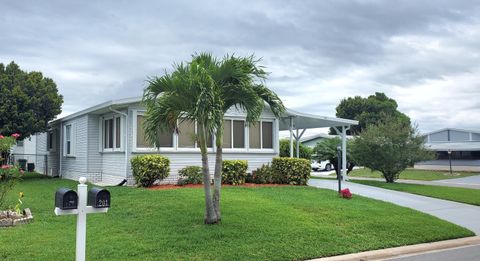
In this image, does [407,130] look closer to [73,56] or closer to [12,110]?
[73,56]

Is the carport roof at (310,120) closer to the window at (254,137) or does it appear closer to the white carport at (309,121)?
the white carport at (309,121)

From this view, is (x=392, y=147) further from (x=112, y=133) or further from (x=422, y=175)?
(x=422, y=175)

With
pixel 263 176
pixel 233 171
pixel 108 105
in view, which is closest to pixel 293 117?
pixel 263 176

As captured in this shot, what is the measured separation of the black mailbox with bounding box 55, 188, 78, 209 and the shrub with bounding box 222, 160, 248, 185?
1053 cm

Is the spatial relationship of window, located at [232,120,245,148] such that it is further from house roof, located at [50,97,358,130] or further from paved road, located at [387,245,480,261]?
paved road, located at [387,245,480,261]

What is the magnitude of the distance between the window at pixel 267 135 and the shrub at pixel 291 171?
4.97ft

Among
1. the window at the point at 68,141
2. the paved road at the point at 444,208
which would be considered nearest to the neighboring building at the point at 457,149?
the paved road at the point at 444,208

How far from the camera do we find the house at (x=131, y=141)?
51.9ft

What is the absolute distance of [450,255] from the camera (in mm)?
8039

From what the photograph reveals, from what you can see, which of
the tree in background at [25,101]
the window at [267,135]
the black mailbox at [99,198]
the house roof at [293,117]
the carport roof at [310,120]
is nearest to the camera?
→ the black mailbox at [99,198]

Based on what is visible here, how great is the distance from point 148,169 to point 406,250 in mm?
8768

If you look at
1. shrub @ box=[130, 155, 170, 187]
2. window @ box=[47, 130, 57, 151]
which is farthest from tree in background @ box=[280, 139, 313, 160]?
shrub @ box=[130, 155, 170, 187]

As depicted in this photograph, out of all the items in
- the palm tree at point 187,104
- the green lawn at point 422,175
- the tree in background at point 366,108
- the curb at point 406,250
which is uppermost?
the tree in background at point 366,108

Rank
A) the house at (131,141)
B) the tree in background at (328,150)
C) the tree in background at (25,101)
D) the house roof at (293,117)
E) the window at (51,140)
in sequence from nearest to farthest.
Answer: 1. the house roof at (293,117)
2. the house at (131,141)
3. the tree in background at (25,101)
4. the window at (51,140)
5. the tree in background at (328,150)
